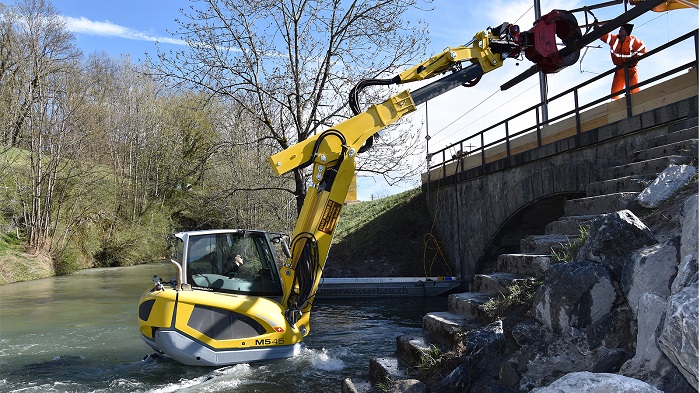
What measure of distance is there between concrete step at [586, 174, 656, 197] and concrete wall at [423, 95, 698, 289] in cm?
234

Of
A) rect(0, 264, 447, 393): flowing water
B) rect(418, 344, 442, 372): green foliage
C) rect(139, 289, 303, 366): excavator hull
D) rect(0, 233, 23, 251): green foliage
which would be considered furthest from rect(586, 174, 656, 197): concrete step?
rect(0, 233, 23, 251): green foliage

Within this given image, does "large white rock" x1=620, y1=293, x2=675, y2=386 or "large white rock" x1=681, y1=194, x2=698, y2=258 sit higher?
"large white rock" x1=681, y1=194, x2=698, y2=258

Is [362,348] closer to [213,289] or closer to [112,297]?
[213,289]

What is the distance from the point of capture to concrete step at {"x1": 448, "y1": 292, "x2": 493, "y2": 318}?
265 inches

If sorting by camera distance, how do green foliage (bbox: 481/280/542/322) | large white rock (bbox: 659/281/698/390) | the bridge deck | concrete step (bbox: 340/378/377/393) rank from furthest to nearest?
the bridge deck → concrete step (bbox: 340/378/377/393) → green foliage (bbox: 481/280/542/322) → large white rock (bbox: 659/281/698/390)

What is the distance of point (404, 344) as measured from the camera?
6.95 metres

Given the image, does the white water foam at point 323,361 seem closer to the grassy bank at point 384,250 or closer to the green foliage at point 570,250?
the green foliage at point 570,250

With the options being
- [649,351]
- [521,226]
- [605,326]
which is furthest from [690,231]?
[521,226]

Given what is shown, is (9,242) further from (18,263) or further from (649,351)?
(649,351)

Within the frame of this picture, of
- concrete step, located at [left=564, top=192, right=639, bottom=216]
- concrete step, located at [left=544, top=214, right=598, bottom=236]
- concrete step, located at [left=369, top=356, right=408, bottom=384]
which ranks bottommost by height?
concrete step, located at [left=369, top=356, right=408, bottom=384]

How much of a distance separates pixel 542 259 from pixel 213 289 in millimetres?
5195

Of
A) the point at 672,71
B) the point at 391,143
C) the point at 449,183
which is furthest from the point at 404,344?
the point at 449,183

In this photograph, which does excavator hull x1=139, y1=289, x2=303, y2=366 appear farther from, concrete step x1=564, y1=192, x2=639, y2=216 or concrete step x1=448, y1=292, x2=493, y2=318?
concrete step x1=564, y1=192, x2=639, y2=216

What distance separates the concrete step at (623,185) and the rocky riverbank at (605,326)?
1.17 metres
